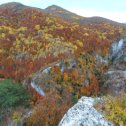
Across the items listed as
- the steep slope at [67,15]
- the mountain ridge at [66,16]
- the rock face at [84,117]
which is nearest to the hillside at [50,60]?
the rock face at [84,117]

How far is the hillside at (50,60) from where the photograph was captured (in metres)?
36.1

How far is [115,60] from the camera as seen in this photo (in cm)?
4666

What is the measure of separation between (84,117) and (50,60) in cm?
3439

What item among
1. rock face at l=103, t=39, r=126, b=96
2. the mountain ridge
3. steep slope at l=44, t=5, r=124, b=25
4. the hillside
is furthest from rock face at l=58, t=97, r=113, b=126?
steep slope at l=44, t=5, r=124, b=25

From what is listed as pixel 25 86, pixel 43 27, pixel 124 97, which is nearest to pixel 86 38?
pixel 43 27

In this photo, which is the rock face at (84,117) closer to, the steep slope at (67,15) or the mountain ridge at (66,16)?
the mountain ridge at (66,16)

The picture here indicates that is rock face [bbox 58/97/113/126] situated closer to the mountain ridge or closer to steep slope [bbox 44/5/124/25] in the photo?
the mountain ridge

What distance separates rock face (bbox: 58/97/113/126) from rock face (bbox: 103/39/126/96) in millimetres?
20592

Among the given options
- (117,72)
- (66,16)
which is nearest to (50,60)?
(117,72)

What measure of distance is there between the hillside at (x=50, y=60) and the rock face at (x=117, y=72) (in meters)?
0.82

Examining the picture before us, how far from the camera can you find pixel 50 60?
1927 inches

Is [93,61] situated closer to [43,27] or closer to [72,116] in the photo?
[43,27]

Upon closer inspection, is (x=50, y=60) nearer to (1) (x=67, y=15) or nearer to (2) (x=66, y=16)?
(2) (x=66, y=16)

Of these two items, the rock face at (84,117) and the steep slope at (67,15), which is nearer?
the rock face at (84,117)
